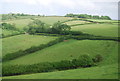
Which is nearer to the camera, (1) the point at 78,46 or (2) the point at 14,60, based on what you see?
(2) the point at 14,60

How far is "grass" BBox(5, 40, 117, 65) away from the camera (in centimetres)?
4849

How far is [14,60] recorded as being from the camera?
50.6 metres

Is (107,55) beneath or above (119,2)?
beneath

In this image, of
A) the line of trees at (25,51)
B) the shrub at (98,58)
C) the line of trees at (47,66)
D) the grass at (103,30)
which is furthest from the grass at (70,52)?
the grass at (103,30)

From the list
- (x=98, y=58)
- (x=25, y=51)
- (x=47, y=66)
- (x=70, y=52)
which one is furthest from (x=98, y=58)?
(x=25, y=51)

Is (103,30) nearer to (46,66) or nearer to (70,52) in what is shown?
(70,52)

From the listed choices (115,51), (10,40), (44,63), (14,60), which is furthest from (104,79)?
(10,40)

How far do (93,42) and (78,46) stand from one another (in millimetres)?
5813

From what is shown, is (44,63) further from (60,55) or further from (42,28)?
(42,28)

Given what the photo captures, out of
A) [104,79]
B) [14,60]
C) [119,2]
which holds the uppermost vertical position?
[119,2]

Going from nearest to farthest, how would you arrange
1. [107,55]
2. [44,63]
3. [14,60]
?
[44,63] → [107,55] → [14,60]

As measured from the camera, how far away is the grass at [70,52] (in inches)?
1909

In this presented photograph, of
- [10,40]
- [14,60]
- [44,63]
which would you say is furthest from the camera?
[10,40]

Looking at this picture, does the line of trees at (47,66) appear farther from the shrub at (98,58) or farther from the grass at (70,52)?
the grass at (70,52)
